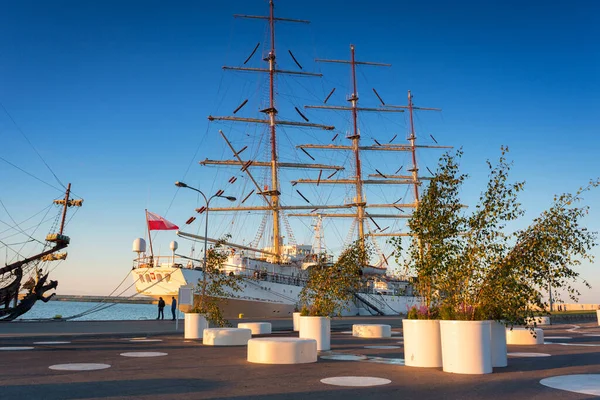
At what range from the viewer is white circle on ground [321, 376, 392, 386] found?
9.71 meters

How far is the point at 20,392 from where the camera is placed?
338 inches

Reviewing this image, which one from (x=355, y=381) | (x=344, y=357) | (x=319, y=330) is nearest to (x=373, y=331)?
(x=319, y=330)

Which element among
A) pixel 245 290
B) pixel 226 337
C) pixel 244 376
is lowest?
pixel 244 376

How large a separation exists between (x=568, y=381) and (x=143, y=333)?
18.6m

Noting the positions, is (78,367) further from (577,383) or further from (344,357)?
(577,383)

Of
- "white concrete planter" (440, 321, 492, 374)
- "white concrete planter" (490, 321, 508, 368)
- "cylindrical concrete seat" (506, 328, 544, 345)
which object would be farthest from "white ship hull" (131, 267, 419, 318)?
"white concrete planter" (440, 321, 492, 374)

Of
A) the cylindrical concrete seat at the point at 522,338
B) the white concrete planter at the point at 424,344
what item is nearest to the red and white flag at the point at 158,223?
the cylindrical concrete seat at the point at 522,338

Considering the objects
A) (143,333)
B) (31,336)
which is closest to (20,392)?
(31,336)

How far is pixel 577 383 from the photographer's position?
9602mm

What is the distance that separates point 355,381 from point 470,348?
2.70 meters

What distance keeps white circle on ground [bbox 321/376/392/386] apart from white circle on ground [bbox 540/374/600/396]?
289 centimetres

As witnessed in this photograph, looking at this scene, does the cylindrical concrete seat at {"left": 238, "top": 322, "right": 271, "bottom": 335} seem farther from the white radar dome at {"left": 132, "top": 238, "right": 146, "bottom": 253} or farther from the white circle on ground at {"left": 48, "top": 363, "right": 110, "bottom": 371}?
the white radar dome at {"left": 132, "top": 238, "right": 146, "bottom": 253}

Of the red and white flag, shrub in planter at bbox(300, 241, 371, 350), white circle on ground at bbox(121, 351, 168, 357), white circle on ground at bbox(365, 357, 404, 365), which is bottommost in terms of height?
white circle on ground at bbox(365, 357, 404, 365)

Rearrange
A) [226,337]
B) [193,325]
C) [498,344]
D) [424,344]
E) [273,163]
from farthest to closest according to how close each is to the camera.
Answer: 1. [273,163]
2. [193,325]
3. [226,337]
4. [498,344]
5. [424,344]
